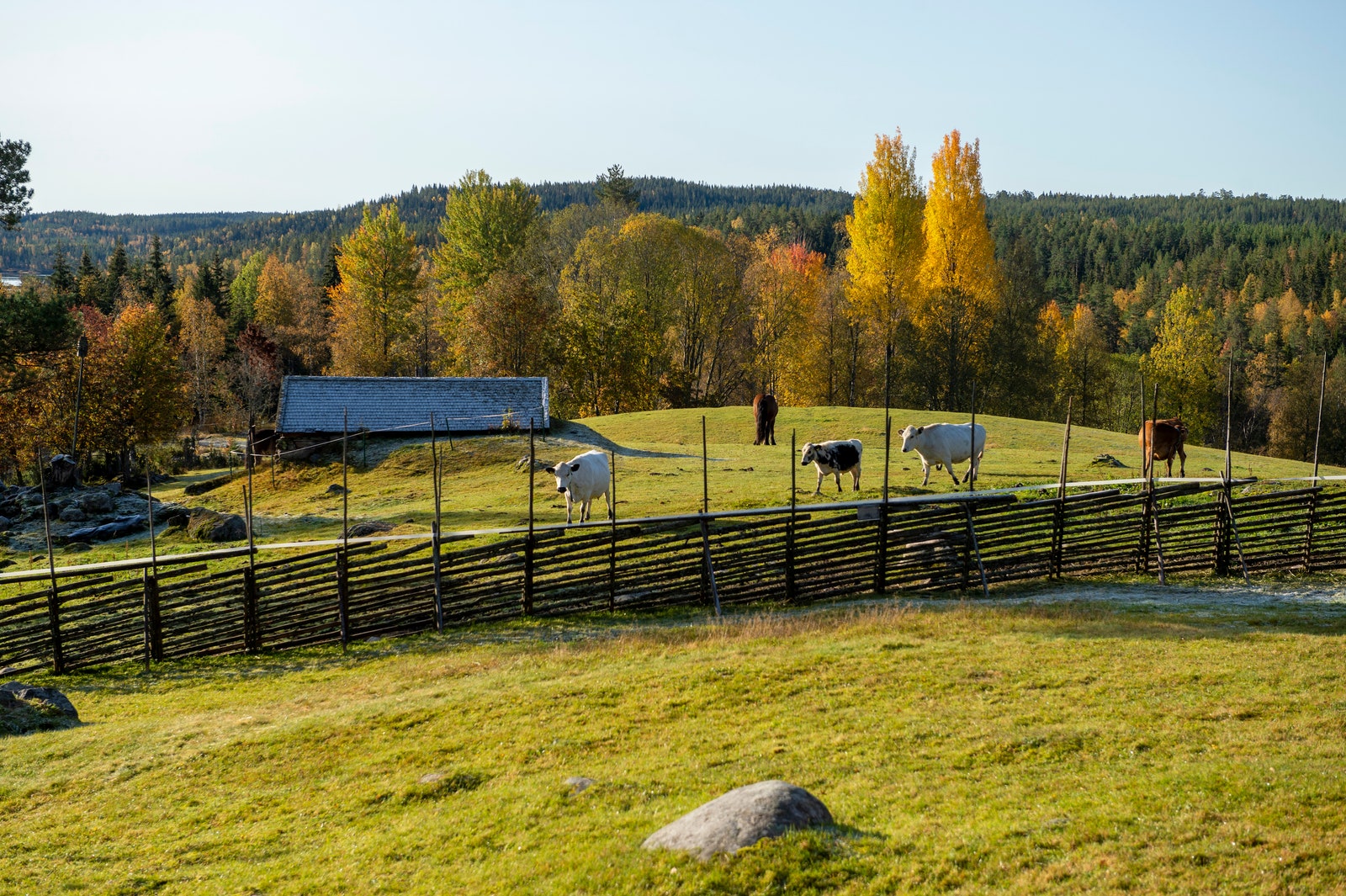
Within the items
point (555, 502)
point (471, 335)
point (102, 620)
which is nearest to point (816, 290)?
point (471, 335)

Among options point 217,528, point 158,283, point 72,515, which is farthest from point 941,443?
point 158,283

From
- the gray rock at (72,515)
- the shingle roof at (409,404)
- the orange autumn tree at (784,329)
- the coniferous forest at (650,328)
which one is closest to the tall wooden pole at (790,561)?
the shingle roof at (409,404)

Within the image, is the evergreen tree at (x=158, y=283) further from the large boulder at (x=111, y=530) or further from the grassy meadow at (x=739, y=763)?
the grassy meadow at (x=739, y=763)

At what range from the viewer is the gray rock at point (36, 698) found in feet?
42.1

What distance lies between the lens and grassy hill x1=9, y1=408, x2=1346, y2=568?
922 inches

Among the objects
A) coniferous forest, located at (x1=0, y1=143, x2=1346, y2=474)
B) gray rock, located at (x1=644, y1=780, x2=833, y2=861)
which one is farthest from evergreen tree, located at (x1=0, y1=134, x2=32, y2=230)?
gray rock, located at (x1=644, y1=780, x2=833, y2=861)

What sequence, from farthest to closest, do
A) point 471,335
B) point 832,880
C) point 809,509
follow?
point 471,335, point 809,509, point 832,880

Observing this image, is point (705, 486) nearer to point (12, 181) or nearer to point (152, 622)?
point (152, 622)

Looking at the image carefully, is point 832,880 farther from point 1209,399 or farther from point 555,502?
point 1209,399

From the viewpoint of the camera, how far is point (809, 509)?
17.7 metres

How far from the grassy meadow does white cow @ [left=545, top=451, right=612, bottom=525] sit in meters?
6.56

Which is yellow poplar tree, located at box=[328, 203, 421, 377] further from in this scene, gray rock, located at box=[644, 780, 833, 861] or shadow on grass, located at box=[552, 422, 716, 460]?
gray rock, located at box=[644, 780, 833, 861]

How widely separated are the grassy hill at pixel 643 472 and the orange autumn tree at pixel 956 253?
13116mm

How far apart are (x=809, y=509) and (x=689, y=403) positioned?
122 feet
